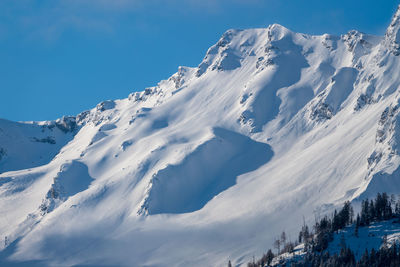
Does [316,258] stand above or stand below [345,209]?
below

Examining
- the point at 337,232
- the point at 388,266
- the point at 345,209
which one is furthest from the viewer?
the point at 345,209

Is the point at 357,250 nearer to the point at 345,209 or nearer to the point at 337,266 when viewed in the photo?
the point at 337,266

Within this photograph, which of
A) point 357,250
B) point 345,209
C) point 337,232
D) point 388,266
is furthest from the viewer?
point 345,209

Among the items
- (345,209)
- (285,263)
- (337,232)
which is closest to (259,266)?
(285,263)

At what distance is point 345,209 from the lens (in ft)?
646

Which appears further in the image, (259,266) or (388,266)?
(259,266)

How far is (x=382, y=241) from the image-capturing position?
171 metres

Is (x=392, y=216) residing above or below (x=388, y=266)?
above

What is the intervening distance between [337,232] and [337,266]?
23627mm

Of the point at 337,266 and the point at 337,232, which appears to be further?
the point at 337,232

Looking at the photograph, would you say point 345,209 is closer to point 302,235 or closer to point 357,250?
point 302,235

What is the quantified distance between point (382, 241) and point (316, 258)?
62.7ft

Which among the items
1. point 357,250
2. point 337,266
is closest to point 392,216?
point 357,250

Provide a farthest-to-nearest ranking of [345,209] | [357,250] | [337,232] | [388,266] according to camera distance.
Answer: [345,209] → [337,232] → [357,250] → [388,266]
